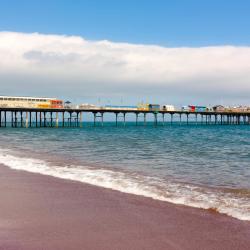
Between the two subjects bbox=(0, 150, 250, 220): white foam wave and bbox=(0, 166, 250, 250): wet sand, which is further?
bbox=(0, 150, 250, 220): white foam wave

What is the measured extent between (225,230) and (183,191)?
136 inches

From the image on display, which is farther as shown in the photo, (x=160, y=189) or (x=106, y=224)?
(x=160, y=189)

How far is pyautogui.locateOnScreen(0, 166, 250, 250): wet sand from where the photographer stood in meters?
5.54

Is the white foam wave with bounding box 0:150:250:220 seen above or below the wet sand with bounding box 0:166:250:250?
below

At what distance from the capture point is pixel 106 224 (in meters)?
6.46

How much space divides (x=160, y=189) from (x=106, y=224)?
3705 mm

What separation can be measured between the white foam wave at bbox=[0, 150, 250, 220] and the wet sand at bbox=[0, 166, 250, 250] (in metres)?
0.52

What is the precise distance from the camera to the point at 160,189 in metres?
9.95

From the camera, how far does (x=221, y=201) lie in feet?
28.0

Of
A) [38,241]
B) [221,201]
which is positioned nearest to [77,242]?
[38,241]

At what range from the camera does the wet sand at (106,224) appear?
218 inches

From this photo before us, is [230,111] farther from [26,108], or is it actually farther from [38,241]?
[38,241]

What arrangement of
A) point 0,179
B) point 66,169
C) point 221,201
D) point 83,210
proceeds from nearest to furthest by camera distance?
point 83,210 < point 221,201 < point 0,179 < point 66,169

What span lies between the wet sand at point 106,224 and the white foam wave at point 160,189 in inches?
20.6
